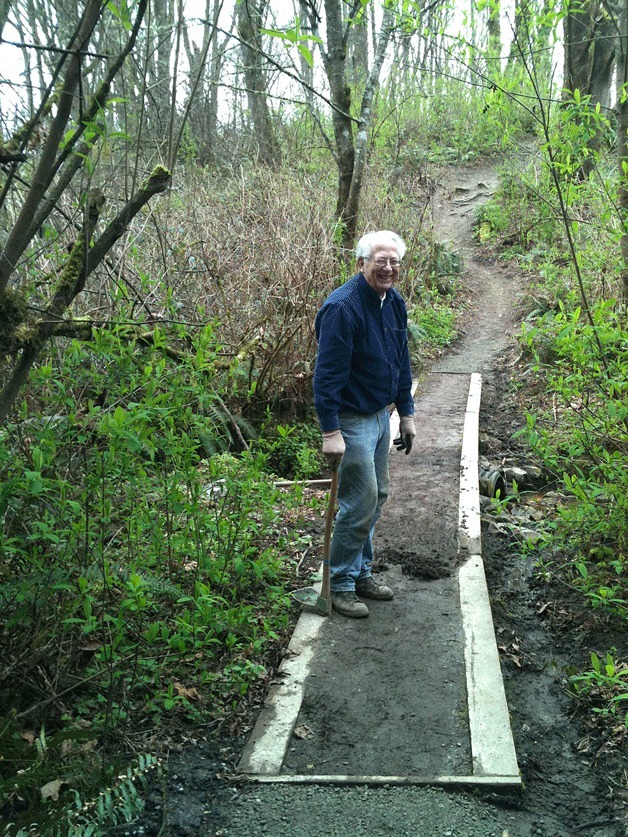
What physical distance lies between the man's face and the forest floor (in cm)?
215

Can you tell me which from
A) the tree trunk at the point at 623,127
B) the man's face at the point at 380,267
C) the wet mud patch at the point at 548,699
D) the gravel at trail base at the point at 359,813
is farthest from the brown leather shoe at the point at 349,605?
the tree trunk at the point at 623,127

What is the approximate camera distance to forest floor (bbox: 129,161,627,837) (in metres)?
3.40

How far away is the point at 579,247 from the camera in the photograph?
1249 centimetres

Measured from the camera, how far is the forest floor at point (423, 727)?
3404 mm

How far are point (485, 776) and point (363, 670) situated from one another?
1.09 metres

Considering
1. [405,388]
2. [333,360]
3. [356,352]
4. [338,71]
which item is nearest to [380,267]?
[356,352]

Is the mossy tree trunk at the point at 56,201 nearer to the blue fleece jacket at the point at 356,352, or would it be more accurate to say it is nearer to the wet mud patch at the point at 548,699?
the blue fleece jacket at the point at 356,352

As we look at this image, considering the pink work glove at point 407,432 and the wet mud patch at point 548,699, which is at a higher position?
the pink work glove at point 407,432

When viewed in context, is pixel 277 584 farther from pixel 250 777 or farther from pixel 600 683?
pixel 600 683

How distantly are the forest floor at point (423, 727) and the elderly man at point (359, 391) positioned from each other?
360 millimetres

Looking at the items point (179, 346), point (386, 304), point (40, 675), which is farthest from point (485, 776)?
point (179, 346)

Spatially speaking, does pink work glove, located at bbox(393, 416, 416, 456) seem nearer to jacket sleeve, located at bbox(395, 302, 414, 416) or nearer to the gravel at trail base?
jacket sleeve, located at bbox(395, 302, 414, 416)

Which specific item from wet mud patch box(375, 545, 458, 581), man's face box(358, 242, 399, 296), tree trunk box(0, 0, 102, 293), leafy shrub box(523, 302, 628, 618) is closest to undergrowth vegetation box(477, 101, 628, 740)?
leafy shrub box(523, 302, 628, 618)

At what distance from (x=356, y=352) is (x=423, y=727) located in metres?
2.25
